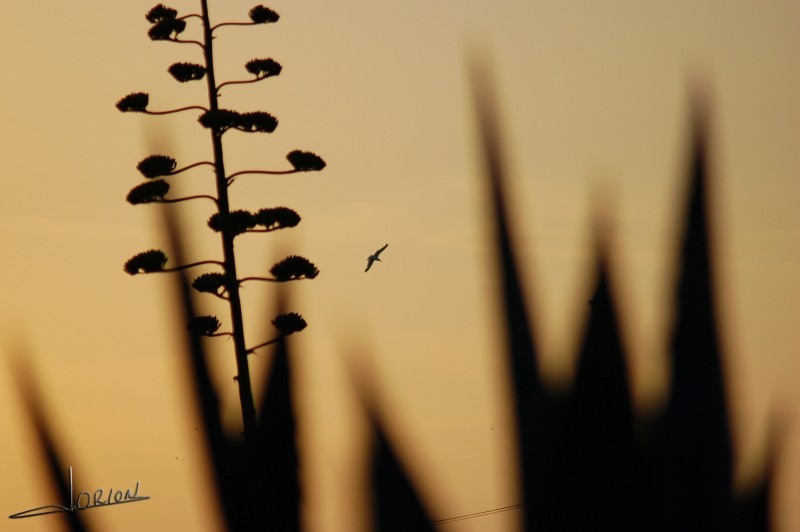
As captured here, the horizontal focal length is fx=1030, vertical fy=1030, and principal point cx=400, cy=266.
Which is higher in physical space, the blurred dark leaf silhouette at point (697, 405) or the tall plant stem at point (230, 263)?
the tall plant stem at point (230, 263)

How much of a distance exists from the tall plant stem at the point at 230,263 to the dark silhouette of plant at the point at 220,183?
2 cm

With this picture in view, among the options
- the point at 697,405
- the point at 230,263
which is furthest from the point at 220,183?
the point at 697,405

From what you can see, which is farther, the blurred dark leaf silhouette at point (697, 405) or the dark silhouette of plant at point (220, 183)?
the blurred dark leaf silhouette at point (697, 405)

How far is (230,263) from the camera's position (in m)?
16.8

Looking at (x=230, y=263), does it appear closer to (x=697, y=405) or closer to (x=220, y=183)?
(x=220, y=183)

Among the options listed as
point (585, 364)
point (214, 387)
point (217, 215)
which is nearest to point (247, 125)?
point (217, 215)

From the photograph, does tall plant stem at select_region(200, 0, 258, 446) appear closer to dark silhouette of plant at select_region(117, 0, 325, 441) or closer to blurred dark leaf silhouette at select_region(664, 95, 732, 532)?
dark silhouette of plant at select_region(117, 0, 325, 441)

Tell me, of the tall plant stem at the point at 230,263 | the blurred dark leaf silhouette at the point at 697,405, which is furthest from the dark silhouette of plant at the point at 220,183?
the blurred dark leaf silhouette at the point at 697,405

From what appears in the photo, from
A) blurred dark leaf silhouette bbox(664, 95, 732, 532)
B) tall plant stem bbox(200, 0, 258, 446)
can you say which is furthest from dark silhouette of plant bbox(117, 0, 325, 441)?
blurred dark leaf silhouette bbox(664, 95, 732, 532)

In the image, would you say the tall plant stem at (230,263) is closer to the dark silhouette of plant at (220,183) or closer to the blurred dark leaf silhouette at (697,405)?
the dark silhouette of plant at (220,183)

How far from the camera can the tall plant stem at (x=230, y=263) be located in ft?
52.5

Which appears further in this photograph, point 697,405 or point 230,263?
point 697,405

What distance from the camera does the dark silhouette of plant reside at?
1677 cm

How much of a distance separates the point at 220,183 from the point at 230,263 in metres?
1.35
